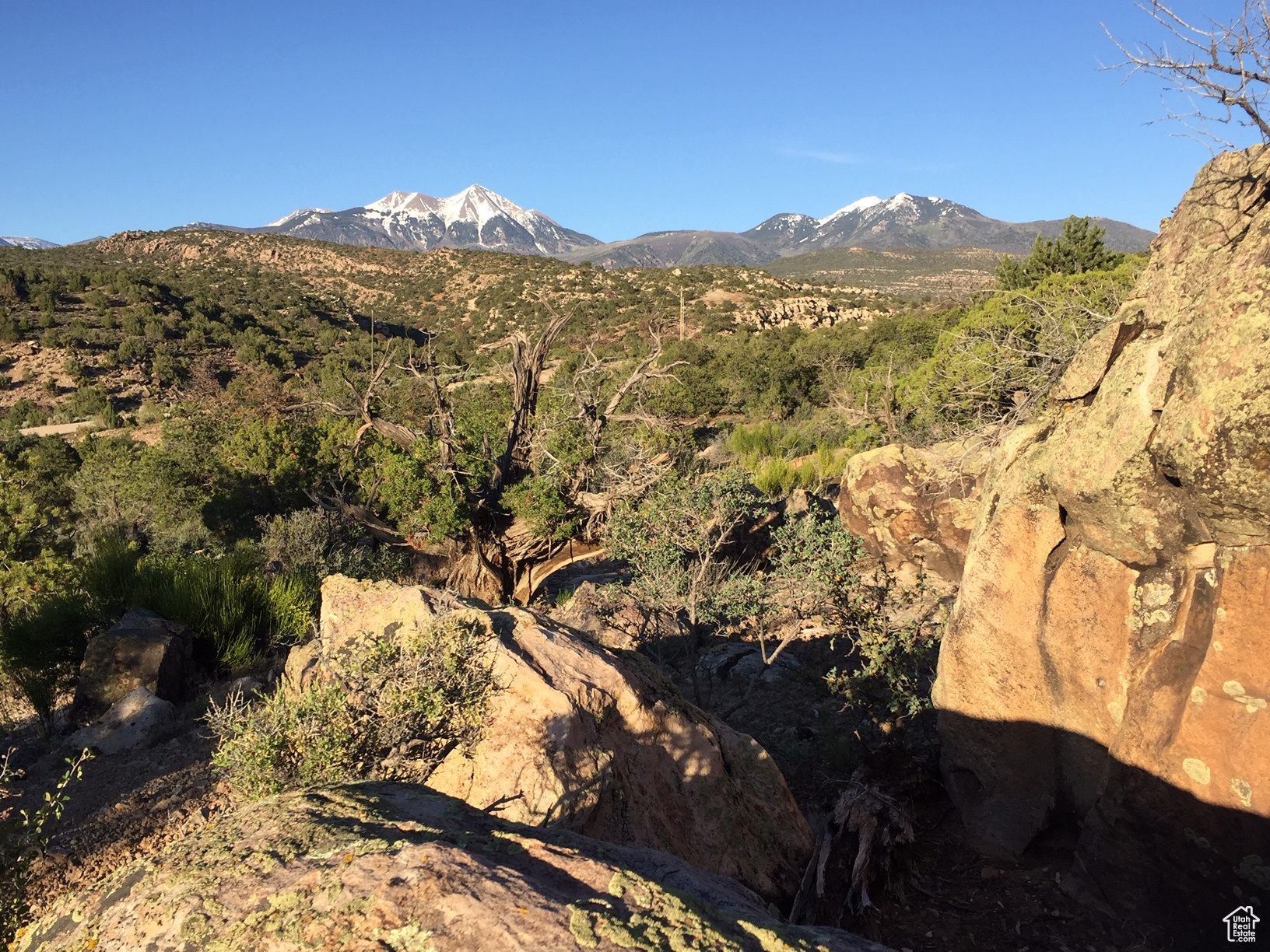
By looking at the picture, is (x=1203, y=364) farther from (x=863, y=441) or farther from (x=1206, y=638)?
(x=863, y=441)

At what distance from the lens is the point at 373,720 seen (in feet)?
11.1

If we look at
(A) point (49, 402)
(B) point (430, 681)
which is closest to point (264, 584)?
(B) point (430, 681)


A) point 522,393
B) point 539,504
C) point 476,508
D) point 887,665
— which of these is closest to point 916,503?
point 887,665

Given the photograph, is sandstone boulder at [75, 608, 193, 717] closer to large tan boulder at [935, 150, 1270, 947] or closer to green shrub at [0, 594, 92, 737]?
green shrub at [0, 594, 92, 737]

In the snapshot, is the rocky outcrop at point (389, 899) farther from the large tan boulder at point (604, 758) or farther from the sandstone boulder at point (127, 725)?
the sandstone boulder at point (127, 725)

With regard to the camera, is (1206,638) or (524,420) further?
(524,420)

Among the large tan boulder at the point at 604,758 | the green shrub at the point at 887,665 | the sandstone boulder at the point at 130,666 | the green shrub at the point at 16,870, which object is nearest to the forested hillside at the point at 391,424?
the sandstone boulder at the point at 130,666

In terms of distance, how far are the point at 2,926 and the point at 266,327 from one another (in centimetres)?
3777

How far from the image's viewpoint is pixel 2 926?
237 centimetres

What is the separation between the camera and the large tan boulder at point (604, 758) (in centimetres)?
323

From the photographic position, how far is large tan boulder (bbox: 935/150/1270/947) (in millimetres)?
3068

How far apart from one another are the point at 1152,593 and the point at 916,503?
513 centimetres

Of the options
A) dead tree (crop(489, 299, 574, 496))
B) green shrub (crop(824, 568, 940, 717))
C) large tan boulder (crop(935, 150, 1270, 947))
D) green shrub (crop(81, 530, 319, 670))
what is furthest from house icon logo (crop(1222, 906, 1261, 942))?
dead tree (crop(489, 299, 574, 496))

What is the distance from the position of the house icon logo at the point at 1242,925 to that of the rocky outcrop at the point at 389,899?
92.7 inches
